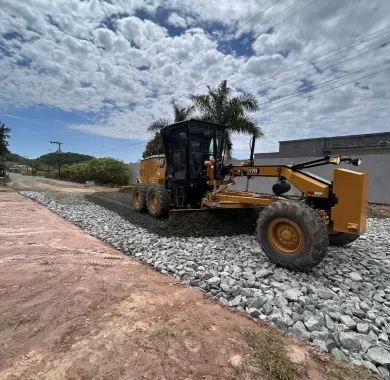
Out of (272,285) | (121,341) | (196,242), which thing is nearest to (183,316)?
(121,341)

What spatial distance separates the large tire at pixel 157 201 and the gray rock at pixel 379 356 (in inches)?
245

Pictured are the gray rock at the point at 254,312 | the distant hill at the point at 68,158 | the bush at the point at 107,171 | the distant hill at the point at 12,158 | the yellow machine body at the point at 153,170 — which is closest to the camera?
the gray rock at the point at 254,312

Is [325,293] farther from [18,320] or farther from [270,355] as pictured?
[18,320]

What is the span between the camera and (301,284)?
4055 millimetres

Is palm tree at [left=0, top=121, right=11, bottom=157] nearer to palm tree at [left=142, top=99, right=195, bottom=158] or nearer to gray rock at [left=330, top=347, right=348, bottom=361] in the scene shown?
palm tree at [left=142, top=99, right=195, bottom=158]

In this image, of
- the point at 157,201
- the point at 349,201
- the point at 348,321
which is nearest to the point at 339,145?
the point at 157,201

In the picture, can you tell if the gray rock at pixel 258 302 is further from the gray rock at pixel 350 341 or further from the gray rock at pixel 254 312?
the gray rock at pixel 350 341

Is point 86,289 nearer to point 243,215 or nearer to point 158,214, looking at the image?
point 243,215

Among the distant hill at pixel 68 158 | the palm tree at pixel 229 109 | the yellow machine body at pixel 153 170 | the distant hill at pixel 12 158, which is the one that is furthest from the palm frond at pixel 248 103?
the distant hill at pixel 68 158

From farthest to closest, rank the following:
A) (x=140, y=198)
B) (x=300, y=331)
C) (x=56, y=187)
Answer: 1. (x=56, y=187)
2. (x=140, y=198)
3. (x=300, y=331)

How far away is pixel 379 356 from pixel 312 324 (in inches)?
24.2

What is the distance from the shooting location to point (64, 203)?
1260cm

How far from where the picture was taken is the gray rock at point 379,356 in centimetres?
262

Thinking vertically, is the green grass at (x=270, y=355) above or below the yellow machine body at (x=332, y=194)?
below
